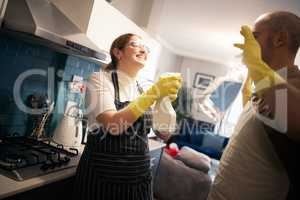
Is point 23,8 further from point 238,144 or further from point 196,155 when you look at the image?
point 196,155

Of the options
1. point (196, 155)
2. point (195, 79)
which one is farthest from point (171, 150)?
point (195, 79)

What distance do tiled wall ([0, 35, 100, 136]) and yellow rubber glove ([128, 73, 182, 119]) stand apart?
2.53 ft

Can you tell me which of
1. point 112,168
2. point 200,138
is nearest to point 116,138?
point 112,168

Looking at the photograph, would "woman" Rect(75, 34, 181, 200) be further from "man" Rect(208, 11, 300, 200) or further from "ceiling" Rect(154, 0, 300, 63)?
"ceiling" Rect(154, 0, 300, 63)

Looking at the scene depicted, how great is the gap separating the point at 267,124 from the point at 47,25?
100cm

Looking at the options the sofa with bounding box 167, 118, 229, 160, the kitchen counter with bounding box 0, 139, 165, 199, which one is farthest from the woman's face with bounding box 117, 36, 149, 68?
the sofa with bounding box 167, 118, 229, 160

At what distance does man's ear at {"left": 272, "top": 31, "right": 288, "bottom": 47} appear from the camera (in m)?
0.89

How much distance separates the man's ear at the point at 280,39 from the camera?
89 cm

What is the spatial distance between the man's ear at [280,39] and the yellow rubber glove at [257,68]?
0.14m

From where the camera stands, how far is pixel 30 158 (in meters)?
1.13

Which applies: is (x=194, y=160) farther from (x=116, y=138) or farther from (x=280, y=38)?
(x=280, y=38)

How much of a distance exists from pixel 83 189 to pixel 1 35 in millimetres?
873

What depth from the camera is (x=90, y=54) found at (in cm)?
128

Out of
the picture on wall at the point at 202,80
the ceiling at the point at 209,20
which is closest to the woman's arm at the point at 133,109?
the ceiling at the point at 209,20
